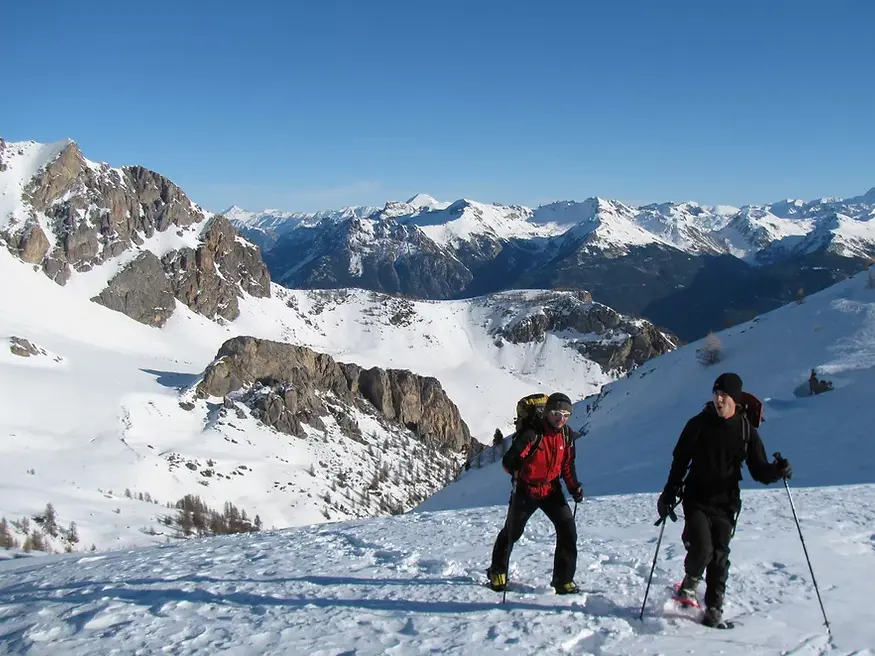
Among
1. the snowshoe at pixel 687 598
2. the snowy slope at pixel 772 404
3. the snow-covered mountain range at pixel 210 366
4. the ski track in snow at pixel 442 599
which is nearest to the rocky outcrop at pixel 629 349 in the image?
the snow-covered mountain range at pixel 210 366

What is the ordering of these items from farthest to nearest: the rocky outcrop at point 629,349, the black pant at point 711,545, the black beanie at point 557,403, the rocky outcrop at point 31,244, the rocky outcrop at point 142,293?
the rocky outcrop at point 629,349 → the rocky outcrop at point 142,293 → the rocky outcrop at point 31,244 → the black beanie at point 557,403 → the black pant at point 711,545

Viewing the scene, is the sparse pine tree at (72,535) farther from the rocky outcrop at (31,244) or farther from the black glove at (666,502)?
the rocky outcrop at (31,244)

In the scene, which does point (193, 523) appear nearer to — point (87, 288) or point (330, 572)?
point (330, 572)

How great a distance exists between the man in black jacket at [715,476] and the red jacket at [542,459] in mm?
1202

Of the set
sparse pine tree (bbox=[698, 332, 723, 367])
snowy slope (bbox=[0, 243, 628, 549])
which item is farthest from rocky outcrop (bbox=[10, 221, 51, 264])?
sparse pine tree (bbox=[698, 332, 723, 367])

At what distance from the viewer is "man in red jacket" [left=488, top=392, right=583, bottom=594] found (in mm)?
7148

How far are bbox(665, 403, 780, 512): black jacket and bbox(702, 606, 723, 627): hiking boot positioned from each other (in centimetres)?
100

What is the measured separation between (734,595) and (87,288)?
148 m

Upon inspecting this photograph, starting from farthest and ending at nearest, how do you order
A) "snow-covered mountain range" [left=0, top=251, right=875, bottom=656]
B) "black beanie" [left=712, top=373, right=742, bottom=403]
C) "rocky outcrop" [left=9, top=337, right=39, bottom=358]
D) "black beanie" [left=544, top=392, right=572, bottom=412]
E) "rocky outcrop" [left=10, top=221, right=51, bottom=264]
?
"rocky outcrop" [left=10, top=221, right=51, bottom=264]
"rocky outcrop" [left=9, top=337, right=39, bottom=358]
"black beanie" [left=544, top=392, right=572, bottom=412]
"snow-covered mountain range" [left=0, top=251, right=875, bottom=656]
"black beanie" [left=712, top=373, right=742, bottom=403]

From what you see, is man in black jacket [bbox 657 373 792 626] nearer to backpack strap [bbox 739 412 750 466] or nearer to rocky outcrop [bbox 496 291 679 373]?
backpack strap [bbox 739 412 750 466]

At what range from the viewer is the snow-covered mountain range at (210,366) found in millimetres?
68625

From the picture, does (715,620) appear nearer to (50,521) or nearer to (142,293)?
(50,521)

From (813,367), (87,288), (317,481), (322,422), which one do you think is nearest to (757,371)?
(813,367)

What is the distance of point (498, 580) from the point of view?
24.7ft
